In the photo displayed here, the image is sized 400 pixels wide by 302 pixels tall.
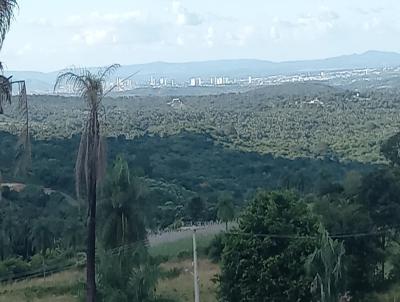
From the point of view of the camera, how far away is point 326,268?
19.1 metres

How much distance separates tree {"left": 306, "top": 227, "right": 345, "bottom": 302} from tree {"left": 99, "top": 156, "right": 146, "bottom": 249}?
4.25m

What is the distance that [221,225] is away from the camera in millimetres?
44750

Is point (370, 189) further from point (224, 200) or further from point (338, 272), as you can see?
point (224, 200)

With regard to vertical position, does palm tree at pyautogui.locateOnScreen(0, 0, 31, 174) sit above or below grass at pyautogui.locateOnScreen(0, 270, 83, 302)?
above

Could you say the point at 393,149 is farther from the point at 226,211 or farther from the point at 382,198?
the point at 382,198

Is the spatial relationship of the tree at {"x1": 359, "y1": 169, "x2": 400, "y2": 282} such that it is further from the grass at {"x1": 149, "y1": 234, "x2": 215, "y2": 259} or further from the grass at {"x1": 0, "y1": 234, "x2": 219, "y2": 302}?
the grass at {"x1": 149, "y1": 234, "x2": 215, "y2": 259}

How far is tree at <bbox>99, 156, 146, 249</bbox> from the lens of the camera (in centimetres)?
1853

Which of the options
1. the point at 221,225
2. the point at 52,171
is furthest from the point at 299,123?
the point at 221,225

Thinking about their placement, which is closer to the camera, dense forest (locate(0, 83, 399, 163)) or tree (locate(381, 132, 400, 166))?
tree (locate(381, 132, 400, 166))

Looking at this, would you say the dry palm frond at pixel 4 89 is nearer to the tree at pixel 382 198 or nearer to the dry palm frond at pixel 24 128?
the dry palm frond at pixel 24 128

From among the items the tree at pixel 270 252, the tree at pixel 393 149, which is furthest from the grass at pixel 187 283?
the tree at pixel 393 149

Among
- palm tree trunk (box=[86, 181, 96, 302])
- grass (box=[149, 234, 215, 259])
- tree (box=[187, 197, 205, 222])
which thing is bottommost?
tree (box=[187, 197, 205, 222])

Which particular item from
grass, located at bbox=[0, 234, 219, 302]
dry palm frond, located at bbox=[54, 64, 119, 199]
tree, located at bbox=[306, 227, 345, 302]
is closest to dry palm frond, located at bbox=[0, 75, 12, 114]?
dry palm frond, located at bbox=[54, 64, 119, 199]

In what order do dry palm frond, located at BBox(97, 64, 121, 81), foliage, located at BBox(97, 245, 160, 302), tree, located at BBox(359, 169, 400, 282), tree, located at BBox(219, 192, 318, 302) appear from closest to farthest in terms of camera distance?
1. dry palm frond, located at BBox(97, 64, 121, 81)
2. foliage, located at BBox(97, 245, 160, 302)
3. tree, located at BBox(219, 192, 318, 302)
4. tree, located at BBox(359, 169, 400, 282)
